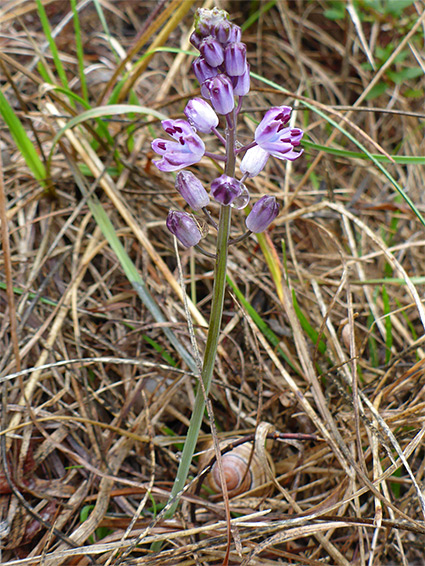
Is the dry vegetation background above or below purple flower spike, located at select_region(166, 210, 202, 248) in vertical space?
below

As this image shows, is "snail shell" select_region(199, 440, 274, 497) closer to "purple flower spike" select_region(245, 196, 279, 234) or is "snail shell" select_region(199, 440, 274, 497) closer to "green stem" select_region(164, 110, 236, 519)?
"green stem" select_region(164, 110, 236, 519)

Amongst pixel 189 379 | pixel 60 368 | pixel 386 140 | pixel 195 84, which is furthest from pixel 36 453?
pixel 386 140

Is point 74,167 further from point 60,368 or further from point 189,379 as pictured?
point 189,379

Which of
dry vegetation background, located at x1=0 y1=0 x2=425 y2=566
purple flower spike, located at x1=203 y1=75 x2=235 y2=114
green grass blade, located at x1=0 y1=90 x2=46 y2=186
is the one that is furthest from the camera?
green grass blade, located at x1=0 y1=90 x2=46 y2=186

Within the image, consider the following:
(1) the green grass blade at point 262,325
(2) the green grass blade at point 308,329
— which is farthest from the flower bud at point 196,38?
(2) the green grass blade at point 308,329

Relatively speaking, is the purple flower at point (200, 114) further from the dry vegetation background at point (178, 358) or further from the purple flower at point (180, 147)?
the dry vegetation background at point (178, 358)

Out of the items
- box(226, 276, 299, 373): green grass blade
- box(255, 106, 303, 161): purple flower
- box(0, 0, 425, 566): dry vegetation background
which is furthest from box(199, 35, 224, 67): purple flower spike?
box(226, 276, 299, 373): green grass blade
